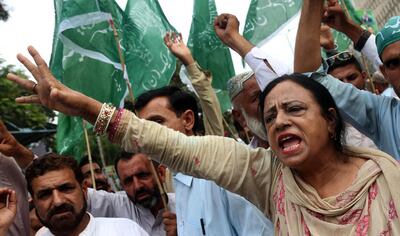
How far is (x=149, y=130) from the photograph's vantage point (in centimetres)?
176

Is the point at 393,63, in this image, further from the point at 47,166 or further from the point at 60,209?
the point at 47,166

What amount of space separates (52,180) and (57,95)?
132 cm

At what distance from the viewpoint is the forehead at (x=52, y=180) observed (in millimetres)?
2941

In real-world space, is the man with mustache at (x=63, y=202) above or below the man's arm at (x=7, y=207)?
below

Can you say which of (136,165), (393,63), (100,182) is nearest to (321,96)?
(393,63)

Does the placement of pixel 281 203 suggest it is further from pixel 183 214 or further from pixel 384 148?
pixel 183 214

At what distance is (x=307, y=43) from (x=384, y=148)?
567mm

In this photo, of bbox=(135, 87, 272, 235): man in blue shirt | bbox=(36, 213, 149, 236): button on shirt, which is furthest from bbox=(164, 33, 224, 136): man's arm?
bbox=(36, 213, 149, 236): button on shirt

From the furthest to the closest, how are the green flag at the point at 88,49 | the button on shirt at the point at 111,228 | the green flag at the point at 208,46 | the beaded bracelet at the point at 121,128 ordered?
→ the green flag at the point at 208,46, the green flag at the point at 88,49, the button on shirt at the point at 111,228, the beaded bracelet at the point at 121,128

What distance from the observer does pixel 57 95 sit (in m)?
1.76

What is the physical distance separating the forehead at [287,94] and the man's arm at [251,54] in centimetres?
48

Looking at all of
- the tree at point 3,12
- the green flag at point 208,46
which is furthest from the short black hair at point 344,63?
the tree at point 3,12

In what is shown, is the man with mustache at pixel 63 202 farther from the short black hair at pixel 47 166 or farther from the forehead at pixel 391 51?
the forehead at pixel 391 51

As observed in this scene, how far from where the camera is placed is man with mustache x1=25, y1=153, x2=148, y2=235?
2789 millimetres
